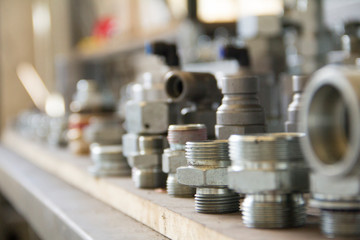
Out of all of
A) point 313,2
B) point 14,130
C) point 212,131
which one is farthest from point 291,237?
point 14,130

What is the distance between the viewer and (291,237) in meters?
0.65

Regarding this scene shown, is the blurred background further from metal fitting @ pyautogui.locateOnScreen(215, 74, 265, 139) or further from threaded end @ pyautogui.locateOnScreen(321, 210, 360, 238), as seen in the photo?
→ threaded end @ pyautogui.locateOnScreen(321, 210, 360, 238)

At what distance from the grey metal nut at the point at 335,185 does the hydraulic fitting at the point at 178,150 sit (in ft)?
1.05

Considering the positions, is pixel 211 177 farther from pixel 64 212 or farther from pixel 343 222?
pixel 64 212

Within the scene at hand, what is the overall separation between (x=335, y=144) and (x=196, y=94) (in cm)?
49

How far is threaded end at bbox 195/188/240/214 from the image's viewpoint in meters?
0.80

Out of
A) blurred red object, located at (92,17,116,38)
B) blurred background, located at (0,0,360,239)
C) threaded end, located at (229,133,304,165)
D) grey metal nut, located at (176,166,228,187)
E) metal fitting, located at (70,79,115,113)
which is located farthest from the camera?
blurred red object, located at (92,17,116,38)

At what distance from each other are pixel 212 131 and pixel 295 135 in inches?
15.1

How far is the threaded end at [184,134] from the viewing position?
0.91 meters

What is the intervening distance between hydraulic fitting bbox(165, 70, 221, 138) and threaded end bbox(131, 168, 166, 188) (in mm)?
100

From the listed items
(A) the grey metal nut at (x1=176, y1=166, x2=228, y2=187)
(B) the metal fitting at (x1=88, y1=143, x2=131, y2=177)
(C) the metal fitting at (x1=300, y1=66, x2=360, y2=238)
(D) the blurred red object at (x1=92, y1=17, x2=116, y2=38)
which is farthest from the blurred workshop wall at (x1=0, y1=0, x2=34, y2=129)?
(C) the metal fitting at (x1=300, y1=66, x2=360, y2=238)

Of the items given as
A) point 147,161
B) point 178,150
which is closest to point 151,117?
point 147,161

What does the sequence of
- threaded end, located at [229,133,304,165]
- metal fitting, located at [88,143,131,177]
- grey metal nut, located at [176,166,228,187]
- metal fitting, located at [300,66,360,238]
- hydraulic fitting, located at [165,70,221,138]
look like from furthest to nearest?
metal fitting, located at [88,143,131,177], hydraulic fitting, located at [165,70,221,138], grey metal nut, located at [176,166,228,187], threaded end, located at [229,133,304,165], metal fitting, located at [300,66,360,238]

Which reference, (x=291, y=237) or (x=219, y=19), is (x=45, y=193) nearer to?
(x=291, y=237)
